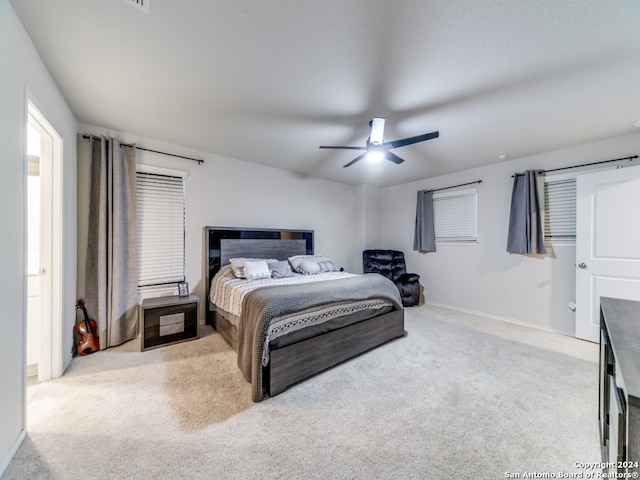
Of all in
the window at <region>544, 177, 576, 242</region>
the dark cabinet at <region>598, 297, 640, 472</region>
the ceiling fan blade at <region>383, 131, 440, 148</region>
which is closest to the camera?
the dark cabinet at <region>598, 297, 640, 472</region>

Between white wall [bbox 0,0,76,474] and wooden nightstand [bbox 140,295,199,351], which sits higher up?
white wall [bbox 0,0,76,474]

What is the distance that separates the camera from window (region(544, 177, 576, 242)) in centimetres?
328

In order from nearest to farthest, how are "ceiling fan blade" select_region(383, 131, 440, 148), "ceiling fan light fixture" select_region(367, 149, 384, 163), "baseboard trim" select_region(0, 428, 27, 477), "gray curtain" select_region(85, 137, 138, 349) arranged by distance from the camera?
1. "baseboard trim" select_region(0, 428, 27, 477)
2. "ceiling fan blade" select_region(383, 131, 440, 148)
3. "ceiling fan light fixture" select_region(367, 149, 384, 163)
4. "gray curtain" select_region(85, 137, 138, 349)

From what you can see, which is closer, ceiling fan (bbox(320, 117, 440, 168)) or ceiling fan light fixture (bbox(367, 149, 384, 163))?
ceiling fan (bbox(320, 117, 440, 168))

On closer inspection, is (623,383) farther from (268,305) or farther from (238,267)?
(238,267)

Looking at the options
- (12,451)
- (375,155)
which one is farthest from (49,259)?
(375,155)

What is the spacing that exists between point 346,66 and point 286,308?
1893 mm

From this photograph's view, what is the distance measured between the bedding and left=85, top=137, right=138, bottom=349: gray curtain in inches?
41.3

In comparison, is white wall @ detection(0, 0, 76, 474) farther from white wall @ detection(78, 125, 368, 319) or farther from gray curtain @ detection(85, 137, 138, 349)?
white wall @ detection(78, 125, 368, 319)

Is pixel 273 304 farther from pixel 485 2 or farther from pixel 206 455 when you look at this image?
pixel 485 2

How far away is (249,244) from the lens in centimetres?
385

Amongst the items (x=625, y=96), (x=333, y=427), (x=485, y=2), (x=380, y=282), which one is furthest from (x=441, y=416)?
(x=625, y=96)

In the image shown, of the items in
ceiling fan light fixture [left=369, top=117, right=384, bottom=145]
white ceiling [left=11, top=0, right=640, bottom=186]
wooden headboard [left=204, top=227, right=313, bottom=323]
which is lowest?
wooden headboard [left=204, top=227, right=313, bottom=323]

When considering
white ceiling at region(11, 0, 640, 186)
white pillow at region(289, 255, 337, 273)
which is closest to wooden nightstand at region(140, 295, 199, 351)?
white pillow at region(289, 255, 337, 273)
